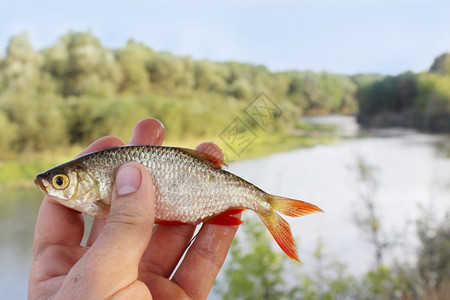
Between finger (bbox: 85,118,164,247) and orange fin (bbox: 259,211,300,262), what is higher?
finger (bbox: 85,118,164,247)

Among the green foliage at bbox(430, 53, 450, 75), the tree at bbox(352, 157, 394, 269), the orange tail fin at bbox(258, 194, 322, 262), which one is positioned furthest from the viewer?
the green foliage at bbox(430, 53, 450, 75)

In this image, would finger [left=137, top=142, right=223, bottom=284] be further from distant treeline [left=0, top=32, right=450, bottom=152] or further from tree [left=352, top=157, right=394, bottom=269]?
tree [left=352, top=157, right=394, bottom=269]

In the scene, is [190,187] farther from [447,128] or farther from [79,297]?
[447,128]

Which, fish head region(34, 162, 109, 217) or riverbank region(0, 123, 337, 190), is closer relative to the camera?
fish head region(34, 162, 109, 217)

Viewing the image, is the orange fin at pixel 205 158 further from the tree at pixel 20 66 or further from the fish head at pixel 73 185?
the tree at pixel 20 66

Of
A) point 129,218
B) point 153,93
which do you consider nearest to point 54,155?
point 153,93

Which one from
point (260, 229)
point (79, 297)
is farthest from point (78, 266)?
point (260, 229)
